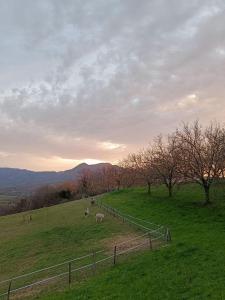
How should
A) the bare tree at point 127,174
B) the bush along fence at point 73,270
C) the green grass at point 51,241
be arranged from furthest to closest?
the bare tree at point 127,174
the green grass at point 51,241
the bush along fence at point 73,270

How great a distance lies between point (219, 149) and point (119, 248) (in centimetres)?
2555

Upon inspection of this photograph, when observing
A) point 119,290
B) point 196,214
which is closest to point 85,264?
point 119,290

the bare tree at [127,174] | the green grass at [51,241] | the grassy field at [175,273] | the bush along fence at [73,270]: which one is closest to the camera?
the grassy field at [175,273]

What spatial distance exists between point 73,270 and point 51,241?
64.4 feet

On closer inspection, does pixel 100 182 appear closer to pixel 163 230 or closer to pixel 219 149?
pixel 219 149

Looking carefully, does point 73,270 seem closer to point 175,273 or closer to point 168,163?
point 175,273

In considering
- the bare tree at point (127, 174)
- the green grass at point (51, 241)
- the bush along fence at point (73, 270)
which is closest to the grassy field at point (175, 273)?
the bush along fence at point (73, 270)

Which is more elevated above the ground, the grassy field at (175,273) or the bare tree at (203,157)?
the bare tree at (203,157)

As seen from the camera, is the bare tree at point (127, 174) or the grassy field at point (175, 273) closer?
the grassy field at point (175, 273)

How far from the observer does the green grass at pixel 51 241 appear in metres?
42.7

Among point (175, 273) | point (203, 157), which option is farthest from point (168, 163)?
point (175, 273)

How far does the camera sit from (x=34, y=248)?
166ft

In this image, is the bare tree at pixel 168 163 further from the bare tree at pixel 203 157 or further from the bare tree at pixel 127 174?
the bare tree at pixel 127 174

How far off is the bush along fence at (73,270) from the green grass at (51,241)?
311 centimetres
